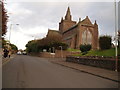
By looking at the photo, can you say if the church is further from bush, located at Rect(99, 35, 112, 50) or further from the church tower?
bush, located at Rect(99, 35, 112, 50)

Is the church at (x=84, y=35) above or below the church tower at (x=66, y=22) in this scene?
Result: below

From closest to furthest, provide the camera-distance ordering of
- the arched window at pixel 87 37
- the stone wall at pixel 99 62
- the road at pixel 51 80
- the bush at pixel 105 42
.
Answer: the road at pixel 51 80 → the stone wall at pixel 99 62 → the bush at pixel 105 42 → the arched window at pixel 87 37

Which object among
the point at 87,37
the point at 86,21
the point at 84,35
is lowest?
the point at 87,37

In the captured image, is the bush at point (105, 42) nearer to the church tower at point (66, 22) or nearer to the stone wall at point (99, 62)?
the stone wall at point (99, 62)

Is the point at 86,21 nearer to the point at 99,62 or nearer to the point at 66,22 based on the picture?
the point at 66,22

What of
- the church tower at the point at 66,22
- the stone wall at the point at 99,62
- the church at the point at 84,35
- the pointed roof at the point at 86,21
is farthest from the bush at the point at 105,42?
the church tower at the point at 66,22

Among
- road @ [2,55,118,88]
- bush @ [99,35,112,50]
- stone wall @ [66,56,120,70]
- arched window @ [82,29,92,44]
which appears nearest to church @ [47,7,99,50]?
arched window @ [82,29,92,44]

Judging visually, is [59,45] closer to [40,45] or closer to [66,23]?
[40,45]

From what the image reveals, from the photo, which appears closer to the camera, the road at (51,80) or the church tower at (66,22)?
the road at (51,80)

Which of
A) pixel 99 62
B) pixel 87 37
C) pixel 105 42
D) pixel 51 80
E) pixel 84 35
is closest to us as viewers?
pixel 51 80

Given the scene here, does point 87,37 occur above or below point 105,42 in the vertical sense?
above

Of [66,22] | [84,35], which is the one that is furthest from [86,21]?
[66,22]

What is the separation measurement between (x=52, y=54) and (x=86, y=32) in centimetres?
3611

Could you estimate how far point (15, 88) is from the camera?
749 centimetres
